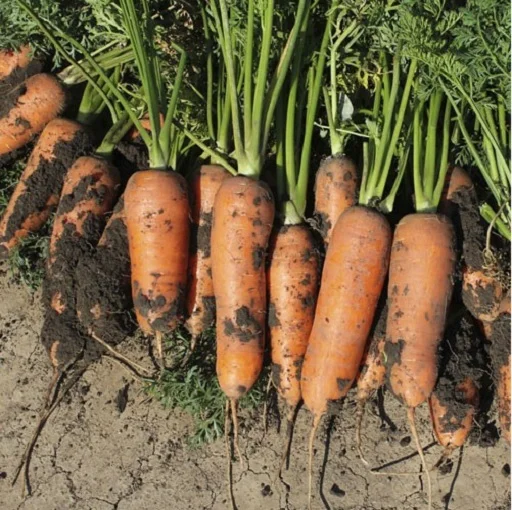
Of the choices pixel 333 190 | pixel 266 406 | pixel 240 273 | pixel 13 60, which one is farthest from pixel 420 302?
pixel 13 60

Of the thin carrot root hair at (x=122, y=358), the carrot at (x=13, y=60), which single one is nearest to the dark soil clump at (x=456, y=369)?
the thin carrot root hair at (x=122, y=358)

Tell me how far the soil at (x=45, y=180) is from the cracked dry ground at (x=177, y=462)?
3.19 ft

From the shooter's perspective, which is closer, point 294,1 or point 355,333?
point 355,333

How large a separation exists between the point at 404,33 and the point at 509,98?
63 cm

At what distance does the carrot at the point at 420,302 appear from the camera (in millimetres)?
3311


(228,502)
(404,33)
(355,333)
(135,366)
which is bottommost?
(228,502)

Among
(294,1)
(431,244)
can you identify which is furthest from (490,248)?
(294,1)

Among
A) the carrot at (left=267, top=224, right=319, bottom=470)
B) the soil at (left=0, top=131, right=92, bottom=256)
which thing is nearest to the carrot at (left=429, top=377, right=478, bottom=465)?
the carrot at (left=267, top=224, right=319, bottom=470)

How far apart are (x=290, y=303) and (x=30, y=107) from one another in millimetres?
1961

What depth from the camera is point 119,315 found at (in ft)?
11.8

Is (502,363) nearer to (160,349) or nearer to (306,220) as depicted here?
(306,220)

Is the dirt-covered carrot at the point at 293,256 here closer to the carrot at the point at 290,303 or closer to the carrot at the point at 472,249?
the carrot at the point at 290,303

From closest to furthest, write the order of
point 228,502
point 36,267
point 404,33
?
point 404,33 < point 228,502 < point 36,267

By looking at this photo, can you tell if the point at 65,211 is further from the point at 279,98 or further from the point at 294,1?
the point at 294,1
